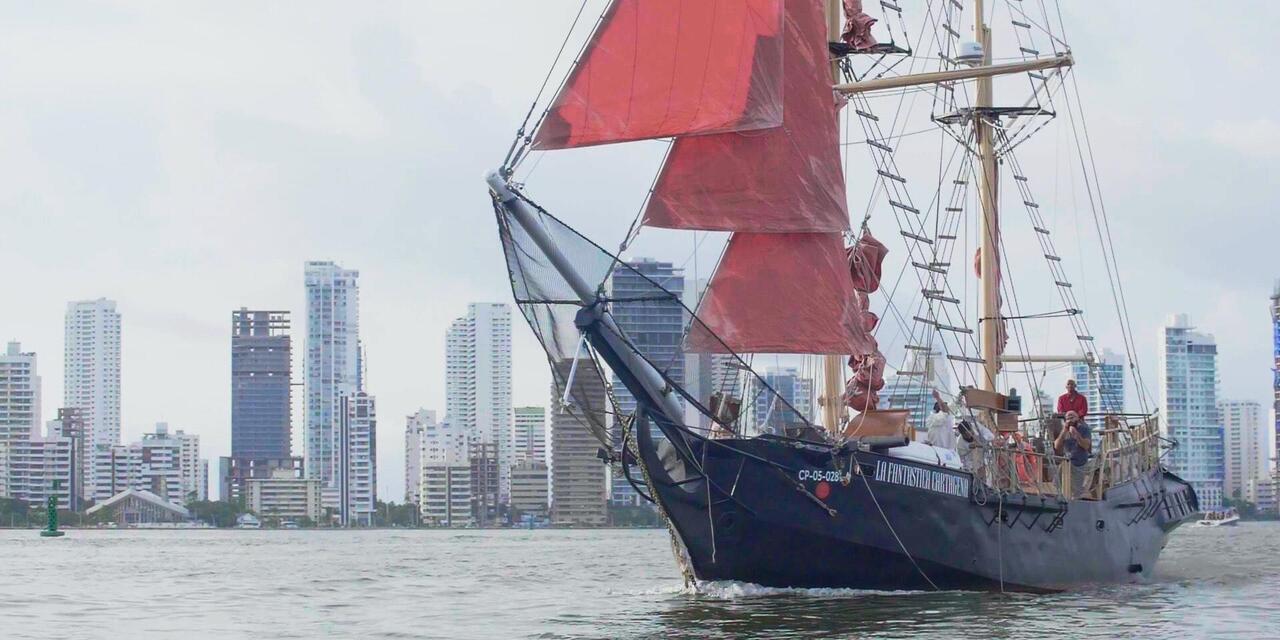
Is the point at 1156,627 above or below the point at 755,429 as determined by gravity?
below

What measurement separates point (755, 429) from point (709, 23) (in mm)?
7400

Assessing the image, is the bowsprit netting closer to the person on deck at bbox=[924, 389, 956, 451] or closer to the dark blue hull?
the dark blue hull

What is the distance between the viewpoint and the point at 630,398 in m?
35.4

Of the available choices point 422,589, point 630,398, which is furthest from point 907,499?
point 422,589

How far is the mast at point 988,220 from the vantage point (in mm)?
48062

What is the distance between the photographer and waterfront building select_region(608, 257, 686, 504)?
34.2 m

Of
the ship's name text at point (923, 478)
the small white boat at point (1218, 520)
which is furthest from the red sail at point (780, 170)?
the small white boat at point (1218, 520)

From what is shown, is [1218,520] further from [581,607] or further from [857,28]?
[581,607]

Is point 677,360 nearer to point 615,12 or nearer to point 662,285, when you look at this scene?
point 662,285

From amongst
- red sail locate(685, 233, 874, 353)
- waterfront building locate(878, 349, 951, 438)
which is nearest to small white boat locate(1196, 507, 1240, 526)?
waterfront building locate(878, 349, 951, 438)

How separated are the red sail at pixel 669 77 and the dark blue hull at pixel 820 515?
5373 millimetres

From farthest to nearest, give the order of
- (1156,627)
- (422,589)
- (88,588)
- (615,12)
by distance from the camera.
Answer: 1. (88,588)
2. (422,589)
3. (615,12)
4. (1156,627)

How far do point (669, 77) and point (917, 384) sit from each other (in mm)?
12454

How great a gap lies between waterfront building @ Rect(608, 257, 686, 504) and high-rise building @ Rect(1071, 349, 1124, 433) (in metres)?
11.4
